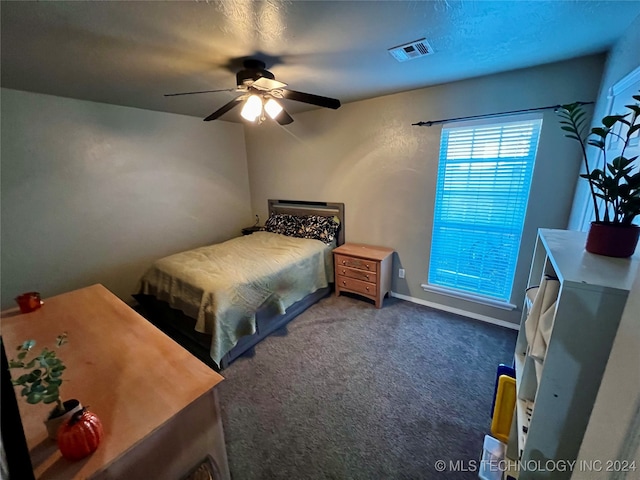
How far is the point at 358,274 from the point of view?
2.92 meters

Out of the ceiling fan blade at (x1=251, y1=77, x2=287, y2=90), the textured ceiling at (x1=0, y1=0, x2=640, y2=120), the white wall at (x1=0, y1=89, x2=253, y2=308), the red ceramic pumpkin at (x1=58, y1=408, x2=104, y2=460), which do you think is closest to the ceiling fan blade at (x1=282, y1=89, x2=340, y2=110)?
the ceiling fan blade at (x1=251, y1=77, x2=287, y2=90)

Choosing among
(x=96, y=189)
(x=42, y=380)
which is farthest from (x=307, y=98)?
(x=96, y=189)

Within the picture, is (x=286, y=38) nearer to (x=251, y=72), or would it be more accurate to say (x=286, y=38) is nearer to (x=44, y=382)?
(x=251, y=72)

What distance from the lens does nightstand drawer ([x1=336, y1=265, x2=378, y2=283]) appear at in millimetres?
2832

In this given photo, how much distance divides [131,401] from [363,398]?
4.62 ft

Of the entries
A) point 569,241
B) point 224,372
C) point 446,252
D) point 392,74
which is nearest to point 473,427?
point 569,241

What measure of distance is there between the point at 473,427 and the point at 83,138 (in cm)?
413

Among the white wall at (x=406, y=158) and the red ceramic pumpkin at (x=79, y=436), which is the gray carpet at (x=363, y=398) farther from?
the red ceramic pumpkin at (x=79, y=436)

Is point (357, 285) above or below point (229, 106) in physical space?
below

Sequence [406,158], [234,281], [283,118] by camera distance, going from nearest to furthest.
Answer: [234,281] < [283,118] < [406,158]

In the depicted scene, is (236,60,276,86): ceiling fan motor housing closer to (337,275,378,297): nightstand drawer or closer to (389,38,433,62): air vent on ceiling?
(389,38,433,62): air vent on ceiling

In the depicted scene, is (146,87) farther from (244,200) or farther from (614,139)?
(614,139)

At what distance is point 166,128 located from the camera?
10.3 feet

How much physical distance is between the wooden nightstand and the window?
22.2 inches
